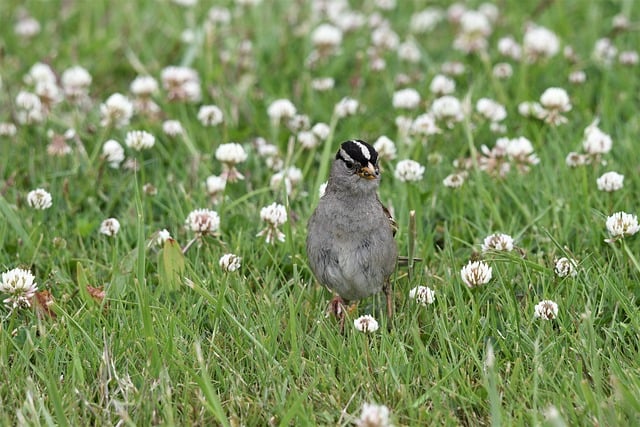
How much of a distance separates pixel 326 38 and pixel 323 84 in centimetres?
60

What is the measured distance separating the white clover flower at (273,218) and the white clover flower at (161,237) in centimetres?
44

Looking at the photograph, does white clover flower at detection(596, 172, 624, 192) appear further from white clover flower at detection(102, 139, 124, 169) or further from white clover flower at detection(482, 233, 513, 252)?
white clover flower at detection(102, 139, 124, 169)

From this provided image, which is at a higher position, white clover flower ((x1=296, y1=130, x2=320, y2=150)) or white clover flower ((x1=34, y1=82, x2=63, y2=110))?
white clover flower ((x1=34, y1=82, x2=63, y2=110))

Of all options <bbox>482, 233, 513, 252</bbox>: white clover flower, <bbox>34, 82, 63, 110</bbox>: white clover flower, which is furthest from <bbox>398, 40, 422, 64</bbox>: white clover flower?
<bbox>482, 233, 513, 252</bbox>: white clover flower

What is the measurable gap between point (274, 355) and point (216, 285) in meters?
0.64

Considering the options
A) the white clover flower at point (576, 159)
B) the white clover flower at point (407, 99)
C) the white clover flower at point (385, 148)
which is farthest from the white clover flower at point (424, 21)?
the white clover flower at point (576, 159)

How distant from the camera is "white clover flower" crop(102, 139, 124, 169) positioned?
5652 millimetres

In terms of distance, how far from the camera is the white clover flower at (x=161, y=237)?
15.7ft

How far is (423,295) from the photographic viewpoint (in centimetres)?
439

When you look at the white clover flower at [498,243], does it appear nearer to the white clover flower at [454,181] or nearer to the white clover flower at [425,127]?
the white clover flower at [454,181]

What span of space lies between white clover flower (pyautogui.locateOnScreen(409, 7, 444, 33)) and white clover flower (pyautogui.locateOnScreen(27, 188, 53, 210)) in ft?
12.6

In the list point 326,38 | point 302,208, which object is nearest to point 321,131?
point 302,208

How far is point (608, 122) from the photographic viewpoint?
250 inches

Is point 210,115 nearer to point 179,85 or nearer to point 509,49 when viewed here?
point 179,85
